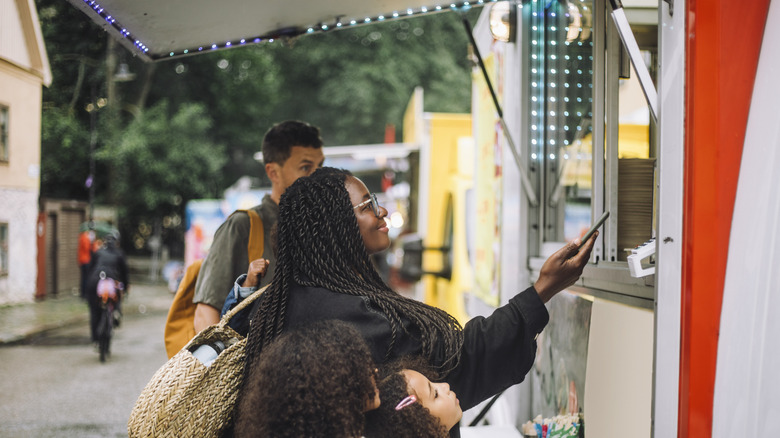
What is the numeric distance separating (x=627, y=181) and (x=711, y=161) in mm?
1201

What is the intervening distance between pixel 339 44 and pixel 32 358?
82.8 feet

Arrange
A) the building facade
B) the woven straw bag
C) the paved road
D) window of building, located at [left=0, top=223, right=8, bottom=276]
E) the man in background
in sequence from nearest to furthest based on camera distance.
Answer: the woven straw bag, the man in background, the building facade, window of building, located at [left=0, top=223, right=8, bottom=276], the paved road

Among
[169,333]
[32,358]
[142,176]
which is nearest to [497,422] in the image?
[169,333]

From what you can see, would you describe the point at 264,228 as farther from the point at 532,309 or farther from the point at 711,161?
the point at 711,161

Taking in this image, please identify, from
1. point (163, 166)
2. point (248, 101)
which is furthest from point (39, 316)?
point (248, 101)

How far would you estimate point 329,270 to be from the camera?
1.97 metres

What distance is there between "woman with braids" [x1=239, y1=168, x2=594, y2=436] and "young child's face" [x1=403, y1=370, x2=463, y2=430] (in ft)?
0.77

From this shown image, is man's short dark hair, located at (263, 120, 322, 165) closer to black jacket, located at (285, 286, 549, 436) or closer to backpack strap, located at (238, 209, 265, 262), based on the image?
backpack strap, located at (238, 209, 265, 262)

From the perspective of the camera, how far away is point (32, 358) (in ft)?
21.1

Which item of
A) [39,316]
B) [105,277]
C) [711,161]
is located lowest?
[105,277]

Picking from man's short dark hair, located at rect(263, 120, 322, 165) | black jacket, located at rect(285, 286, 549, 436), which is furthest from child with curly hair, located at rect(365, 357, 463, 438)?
man's short dark hair, located at rect(263, 120, 322, 165)

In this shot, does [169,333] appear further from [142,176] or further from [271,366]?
[142,176]

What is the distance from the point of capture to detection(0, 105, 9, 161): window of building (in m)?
3.29

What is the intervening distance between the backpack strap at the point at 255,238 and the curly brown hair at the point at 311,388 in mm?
1475
